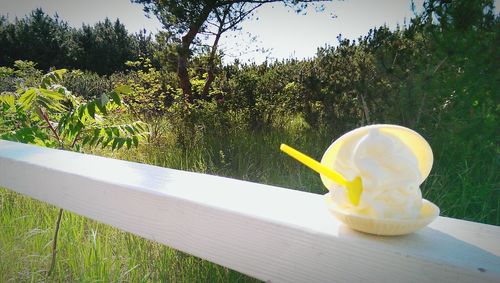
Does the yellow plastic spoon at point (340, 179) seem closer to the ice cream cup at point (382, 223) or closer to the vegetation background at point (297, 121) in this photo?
the ice cream cup at point (382, 223)

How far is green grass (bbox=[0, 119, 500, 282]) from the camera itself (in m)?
1.69

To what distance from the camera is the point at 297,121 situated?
545 cm

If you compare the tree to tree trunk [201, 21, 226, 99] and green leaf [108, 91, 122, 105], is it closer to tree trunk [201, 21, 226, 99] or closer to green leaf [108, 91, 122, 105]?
tree trunk [201, 21, 226, 99]

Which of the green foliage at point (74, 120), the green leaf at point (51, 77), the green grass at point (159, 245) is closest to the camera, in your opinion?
the green grass at point (159, 245)

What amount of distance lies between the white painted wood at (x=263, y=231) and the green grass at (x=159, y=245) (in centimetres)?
63

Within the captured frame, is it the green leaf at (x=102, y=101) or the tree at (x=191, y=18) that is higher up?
the tree at (x=191, y=18)

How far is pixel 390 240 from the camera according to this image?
0.62 metres

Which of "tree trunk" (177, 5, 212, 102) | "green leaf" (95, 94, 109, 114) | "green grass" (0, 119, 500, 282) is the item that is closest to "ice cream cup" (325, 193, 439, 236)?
"green grass" (0, 119, 500, 282)

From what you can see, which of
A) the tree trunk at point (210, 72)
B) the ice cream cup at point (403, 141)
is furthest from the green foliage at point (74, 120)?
the tree trunk at point (210, 72)

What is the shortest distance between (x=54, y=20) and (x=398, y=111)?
90.5 feet

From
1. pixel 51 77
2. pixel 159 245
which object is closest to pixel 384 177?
pixel 159 245

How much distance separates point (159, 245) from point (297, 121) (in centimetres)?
380

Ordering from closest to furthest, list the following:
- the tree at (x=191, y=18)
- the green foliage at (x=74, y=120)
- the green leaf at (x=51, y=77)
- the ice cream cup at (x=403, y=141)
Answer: the ice cream cup at (x=403, y=141) → the green foliage at (x=74, y=120) → the green leaf at (x=51, y=77) → the tree at (x=191, y=18)

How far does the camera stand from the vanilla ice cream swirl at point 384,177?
647mm
